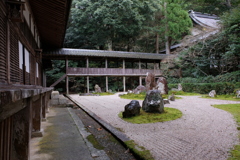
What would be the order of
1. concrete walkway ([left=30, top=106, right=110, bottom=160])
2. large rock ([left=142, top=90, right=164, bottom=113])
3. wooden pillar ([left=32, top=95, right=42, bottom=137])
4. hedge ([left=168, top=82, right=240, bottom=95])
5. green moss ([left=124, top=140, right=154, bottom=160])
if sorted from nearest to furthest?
green moss ([left=124, top=140, right=154, bottom=160])
concrete walkway ([left=30, top=106, right=110, bottom=160])
wooden pillar ([left=32, top=95, right=42, bottom=137])
large rock ([left=142, top=90, right=164, bottom=113])
hedge ([left=168, top=82, right=240, bottom=95])

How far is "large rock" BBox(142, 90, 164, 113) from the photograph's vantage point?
19.9 ft

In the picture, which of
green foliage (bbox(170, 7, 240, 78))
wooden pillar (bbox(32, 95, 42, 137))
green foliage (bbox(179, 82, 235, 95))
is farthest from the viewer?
green foliage (bbox(170, 7, 240, 78))

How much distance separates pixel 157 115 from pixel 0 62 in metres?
4.67

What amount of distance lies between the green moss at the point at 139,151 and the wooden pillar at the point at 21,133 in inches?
64.2

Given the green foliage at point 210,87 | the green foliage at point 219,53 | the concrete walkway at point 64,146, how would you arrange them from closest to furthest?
the concrete walkway at point 64,146
the green foliage at point 210,87
the green foliage at point 219,53

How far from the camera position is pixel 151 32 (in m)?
28.6

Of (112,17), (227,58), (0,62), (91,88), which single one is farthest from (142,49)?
(0,62)

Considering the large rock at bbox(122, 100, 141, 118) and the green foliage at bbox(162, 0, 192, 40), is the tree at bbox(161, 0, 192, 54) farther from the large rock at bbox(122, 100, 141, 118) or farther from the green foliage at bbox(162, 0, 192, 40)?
the large rock at bbox(122, 100, 141, 118)

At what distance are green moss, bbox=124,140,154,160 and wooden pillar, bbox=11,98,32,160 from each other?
1.63 meters

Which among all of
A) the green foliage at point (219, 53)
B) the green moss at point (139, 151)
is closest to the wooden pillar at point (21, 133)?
the green moss at point (139, 151)

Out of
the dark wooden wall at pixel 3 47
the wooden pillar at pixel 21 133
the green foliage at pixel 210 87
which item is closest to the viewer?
the wooden pillar at pixel 21 133

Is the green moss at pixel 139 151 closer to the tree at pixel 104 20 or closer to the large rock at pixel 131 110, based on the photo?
the large rock at pixel 131 110

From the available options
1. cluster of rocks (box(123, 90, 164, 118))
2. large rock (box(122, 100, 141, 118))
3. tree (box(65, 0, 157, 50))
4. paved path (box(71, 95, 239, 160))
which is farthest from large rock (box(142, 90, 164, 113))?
tree (box(65, 0, 157, 50))

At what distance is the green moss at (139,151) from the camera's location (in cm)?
272
